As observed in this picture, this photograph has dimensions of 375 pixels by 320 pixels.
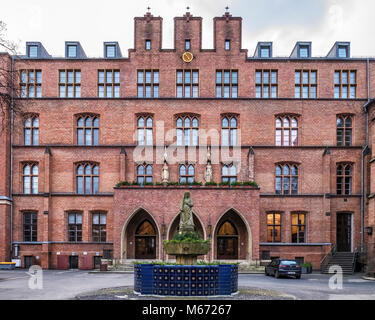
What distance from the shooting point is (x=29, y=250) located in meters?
32.7

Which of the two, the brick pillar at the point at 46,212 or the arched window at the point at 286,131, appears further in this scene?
the arched window at the point at 286,131

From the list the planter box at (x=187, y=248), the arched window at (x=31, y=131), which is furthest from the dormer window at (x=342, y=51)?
the arched window at (x=31, y=131)

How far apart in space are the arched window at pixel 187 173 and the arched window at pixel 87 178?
6.86 meters

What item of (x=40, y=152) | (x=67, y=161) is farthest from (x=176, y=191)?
(x=40, y=152)

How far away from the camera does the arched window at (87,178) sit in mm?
33625

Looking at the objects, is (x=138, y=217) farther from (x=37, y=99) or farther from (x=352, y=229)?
(x=352, y=229)

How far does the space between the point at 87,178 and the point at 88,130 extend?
3.96 meters

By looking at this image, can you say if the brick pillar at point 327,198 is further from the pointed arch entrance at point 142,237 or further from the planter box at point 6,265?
the planter box at point 6,265

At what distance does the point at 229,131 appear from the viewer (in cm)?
3391

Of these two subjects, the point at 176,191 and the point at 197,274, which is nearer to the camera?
the point at 197,274

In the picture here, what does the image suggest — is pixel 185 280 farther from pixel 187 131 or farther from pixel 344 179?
pixel 344 179

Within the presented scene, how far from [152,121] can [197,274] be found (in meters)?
20.4

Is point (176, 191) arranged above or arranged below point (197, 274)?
above

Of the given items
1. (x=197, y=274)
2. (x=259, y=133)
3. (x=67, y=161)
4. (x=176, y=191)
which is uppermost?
(x=259, y=133)
